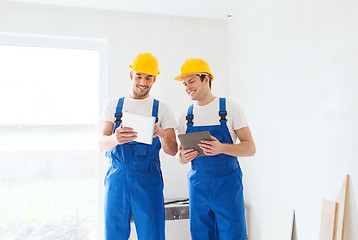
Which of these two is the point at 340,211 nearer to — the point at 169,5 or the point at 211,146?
Result: the point at 211,146

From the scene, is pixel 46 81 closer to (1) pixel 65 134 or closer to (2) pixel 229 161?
(1) pixel 65 134

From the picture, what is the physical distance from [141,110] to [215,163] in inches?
27.2

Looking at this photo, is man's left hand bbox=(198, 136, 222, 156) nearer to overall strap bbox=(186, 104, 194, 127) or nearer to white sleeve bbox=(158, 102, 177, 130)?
overall strap bbox=(186, 104, 194, 127)

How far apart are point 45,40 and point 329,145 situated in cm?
296

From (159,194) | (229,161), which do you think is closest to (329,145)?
(229,161)

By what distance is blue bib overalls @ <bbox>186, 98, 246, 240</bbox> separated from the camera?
1986mm

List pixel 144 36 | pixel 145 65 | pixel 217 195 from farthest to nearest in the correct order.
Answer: pixel 144 36 → pixel 145 65 → pixel 217 195

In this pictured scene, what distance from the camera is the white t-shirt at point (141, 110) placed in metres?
2.19

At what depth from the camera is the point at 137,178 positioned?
203cm

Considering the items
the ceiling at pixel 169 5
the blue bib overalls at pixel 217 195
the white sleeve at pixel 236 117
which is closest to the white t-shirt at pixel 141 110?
the blue bib overalls at pixel 217 195

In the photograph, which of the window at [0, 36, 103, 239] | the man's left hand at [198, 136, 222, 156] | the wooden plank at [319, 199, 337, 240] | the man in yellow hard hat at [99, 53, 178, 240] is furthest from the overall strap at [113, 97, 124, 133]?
the wooden plank at [319, 199, 337, 240]

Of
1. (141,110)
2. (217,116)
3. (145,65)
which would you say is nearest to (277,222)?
(217,116)

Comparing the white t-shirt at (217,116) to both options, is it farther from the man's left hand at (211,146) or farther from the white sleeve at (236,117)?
the man's left hand at (211,146)

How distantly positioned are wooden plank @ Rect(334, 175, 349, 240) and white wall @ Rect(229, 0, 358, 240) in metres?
0.04
